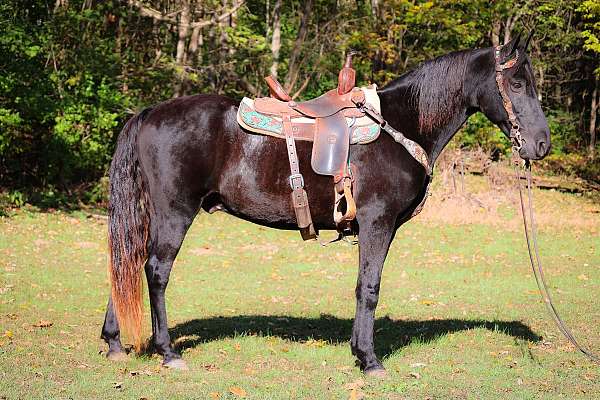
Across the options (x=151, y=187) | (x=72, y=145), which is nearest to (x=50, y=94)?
(x=72, y=145)

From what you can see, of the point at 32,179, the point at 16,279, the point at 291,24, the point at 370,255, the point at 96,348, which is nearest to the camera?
the point at 370,255

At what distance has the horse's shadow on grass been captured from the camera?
671 centimetres

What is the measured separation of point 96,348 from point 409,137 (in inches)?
128

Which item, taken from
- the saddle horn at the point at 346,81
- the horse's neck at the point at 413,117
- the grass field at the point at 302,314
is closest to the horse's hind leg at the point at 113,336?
the grass field at the point at 302,314

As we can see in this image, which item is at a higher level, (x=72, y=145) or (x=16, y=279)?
(x=72, y=145)

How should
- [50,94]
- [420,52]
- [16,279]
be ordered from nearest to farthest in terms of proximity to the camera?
[16,279]
[50,94]
[420,52]

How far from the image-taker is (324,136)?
216 inches

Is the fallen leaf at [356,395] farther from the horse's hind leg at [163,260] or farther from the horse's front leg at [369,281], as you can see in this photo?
the horse's hind leg at [163,260]

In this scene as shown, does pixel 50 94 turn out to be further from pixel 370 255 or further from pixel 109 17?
pixel 370 255

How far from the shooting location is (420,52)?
21.3m

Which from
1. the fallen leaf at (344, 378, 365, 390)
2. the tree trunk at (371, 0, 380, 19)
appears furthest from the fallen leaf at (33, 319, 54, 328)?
the tree trunk at (371, 0, 380, 19)

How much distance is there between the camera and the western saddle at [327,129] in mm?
5438

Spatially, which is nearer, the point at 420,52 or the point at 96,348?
the point at 96,348

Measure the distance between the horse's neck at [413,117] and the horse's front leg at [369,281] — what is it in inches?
27.8
